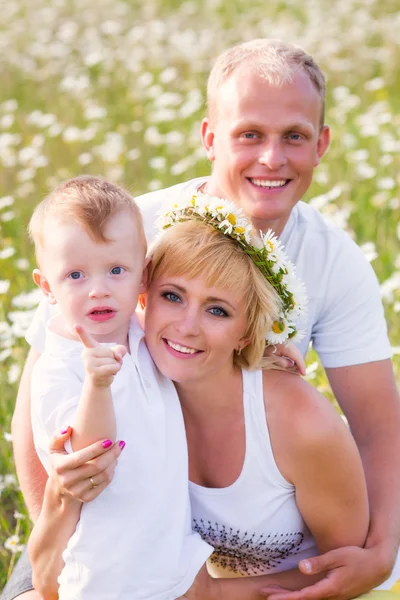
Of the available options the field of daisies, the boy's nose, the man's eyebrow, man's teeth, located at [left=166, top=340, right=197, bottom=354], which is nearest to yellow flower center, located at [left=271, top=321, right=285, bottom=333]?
man's teeth, located at [left=166, top=340, right=197, bottom=354]

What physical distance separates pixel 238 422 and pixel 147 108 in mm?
4505

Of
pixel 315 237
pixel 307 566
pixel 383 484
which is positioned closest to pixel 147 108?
pixel 315 237

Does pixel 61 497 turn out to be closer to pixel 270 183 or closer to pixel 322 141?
pixel 270 183

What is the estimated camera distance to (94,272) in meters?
2.30

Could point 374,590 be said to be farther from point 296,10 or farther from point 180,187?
point 296,10

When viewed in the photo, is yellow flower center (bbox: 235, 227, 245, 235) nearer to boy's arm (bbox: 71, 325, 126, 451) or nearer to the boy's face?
the boy's face

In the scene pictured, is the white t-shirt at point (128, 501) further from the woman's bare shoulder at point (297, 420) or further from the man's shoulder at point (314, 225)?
the man's shoulder at point (314, 225)

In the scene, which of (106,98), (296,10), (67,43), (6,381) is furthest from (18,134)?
(296,10)

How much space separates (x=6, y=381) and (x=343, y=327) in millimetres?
1639

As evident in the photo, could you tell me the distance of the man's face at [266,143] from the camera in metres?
2.93

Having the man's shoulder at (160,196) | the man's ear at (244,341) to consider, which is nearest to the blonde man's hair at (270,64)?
the man's shoulder at (160,196)

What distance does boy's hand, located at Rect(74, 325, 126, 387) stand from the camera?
81.1 inches

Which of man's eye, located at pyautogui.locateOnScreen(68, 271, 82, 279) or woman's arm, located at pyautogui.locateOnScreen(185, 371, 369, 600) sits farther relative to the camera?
woman's arm, located at pyautogui.locateOnScreen(185, 371, 369, 600)

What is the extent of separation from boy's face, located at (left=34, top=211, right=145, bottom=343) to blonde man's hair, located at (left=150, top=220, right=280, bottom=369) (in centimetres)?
10
